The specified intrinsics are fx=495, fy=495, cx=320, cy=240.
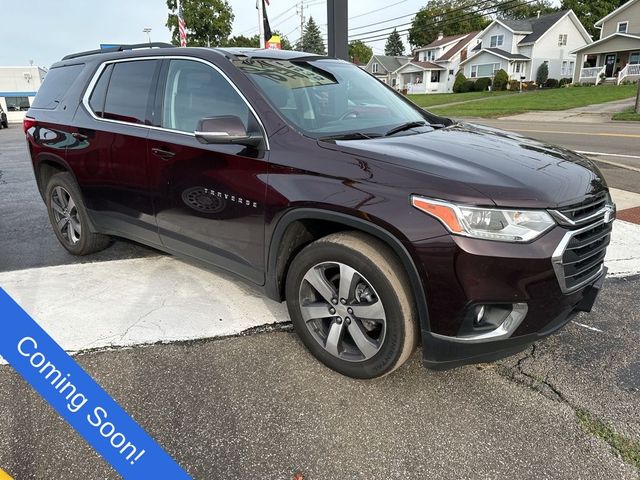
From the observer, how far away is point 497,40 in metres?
53.9

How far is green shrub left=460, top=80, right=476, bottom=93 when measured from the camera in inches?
1961

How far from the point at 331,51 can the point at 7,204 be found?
17.1ft

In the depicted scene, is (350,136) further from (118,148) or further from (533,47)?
(533,47)

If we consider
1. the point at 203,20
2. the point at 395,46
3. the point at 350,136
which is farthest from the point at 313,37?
the point at 350,136

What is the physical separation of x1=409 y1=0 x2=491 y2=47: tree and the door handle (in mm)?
84121

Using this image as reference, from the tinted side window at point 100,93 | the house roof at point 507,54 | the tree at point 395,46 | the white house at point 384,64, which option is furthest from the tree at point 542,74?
the tree at point 395,46

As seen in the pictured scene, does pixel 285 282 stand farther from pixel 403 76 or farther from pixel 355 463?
pixel 403 76

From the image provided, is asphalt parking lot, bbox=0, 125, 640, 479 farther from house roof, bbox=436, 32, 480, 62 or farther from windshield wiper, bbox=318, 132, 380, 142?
house roof, bbox=436, 32, 480, 62

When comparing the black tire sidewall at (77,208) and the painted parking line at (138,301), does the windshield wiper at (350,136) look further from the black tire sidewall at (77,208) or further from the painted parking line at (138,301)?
the black tire sidewall at (77,208)

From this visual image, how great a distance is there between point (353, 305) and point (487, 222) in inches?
32.3

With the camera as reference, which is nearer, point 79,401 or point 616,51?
point 79,401

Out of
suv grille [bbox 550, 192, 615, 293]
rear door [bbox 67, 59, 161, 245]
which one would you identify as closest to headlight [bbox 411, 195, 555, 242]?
suv grille [bbox 550, 192, 615, 293]

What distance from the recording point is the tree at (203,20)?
2040 inches

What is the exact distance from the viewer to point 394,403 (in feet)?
8.55
